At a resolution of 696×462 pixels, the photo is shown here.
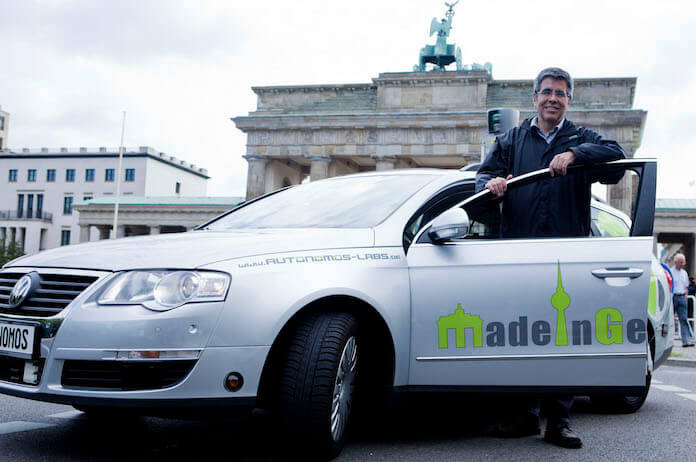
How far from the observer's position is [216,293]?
11.4ft

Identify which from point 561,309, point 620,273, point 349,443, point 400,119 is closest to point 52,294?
point 349,443

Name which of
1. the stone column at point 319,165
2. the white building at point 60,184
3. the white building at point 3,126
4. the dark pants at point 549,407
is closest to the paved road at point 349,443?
the dark pants at point 549,407

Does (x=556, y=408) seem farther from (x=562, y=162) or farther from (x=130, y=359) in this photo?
(x=130, y=359)

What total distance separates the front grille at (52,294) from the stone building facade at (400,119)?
4207 cm

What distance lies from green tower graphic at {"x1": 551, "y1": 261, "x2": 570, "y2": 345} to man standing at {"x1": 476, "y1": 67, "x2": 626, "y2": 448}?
0.43 meters

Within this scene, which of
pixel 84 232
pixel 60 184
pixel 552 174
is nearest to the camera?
pixel 552 174

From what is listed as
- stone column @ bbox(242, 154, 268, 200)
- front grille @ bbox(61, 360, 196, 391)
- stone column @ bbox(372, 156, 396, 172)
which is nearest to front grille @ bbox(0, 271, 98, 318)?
front grille @ bbox(61, 360, 196, 391)

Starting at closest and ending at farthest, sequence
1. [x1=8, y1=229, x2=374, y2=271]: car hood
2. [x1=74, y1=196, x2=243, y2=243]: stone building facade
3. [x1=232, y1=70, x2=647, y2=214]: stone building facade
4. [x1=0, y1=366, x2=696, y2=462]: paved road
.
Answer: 1. [x1=8, y1=229, x2=374, y2=271]: car hood
2. [x1=0, y1=366, x2=696, y2=462]: paved road
3. [x1=232, y1=70, x2=647, y2=214]: stone building facade
4. [x1=74, y1=196, x2=243, y2=243]: stone building facade

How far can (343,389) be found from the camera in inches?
154

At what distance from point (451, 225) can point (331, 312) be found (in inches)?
31.0

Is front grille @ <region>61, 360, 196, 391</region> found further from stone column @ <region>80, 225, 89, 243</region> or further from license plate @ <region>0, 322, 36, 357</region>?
stone column @ <region>80, 225, 89, 243</region>

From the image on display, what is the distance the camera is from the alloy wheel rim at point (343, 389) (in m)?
3.81

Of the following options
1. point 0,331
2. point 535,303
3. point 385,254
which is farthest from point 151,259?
point 535,303

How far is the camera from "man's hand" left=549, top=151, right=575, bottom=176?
172 inches
